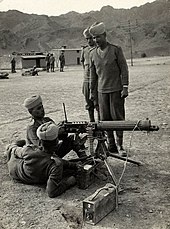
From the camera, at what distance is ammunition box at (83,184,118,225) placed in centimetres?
434

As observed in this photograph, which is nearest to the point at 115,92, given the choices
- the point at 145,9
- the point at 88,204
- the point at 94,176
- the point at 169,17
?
the point at 94,176

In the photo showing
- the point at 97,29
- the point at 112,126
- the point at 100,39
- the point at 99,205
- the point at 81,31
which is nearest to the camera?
the point at 99,205

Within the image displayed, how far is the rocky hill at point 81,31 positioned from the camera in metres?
82.4

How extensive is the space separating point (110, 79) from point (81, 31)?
3529 inches

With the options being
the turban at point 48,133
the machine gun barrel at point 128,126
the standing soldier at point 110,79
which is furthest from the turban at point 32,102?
the standing soldier at point 110,79

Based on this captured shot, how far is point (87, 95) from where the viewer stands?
839 centimetres

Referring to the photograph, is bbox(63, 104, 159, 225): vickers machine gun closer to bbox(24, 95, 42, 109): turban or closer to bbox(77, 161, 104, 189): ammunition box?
bbox(77, 161, 104, 189): ammunition box

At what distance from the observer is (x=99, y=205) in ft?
14.5

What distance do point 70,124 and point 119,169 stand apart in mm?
1060

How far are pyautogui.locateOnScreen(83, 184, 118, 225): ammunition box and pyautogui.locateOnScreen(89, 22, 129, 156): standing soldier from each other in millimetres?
2114

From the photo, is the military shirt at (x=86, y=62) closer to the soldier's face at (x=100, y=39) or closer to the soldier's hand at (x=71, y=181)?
the soldier's face at (x=100, y=39)

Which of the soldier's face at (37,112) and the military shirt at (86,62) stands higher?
the military shirt at (86,62)

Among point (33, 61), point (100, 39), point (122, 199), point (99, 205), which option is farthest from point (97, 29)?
point (33, 61)

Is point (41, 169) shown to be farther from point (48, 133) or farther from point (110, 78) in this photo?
point (110, 78)
